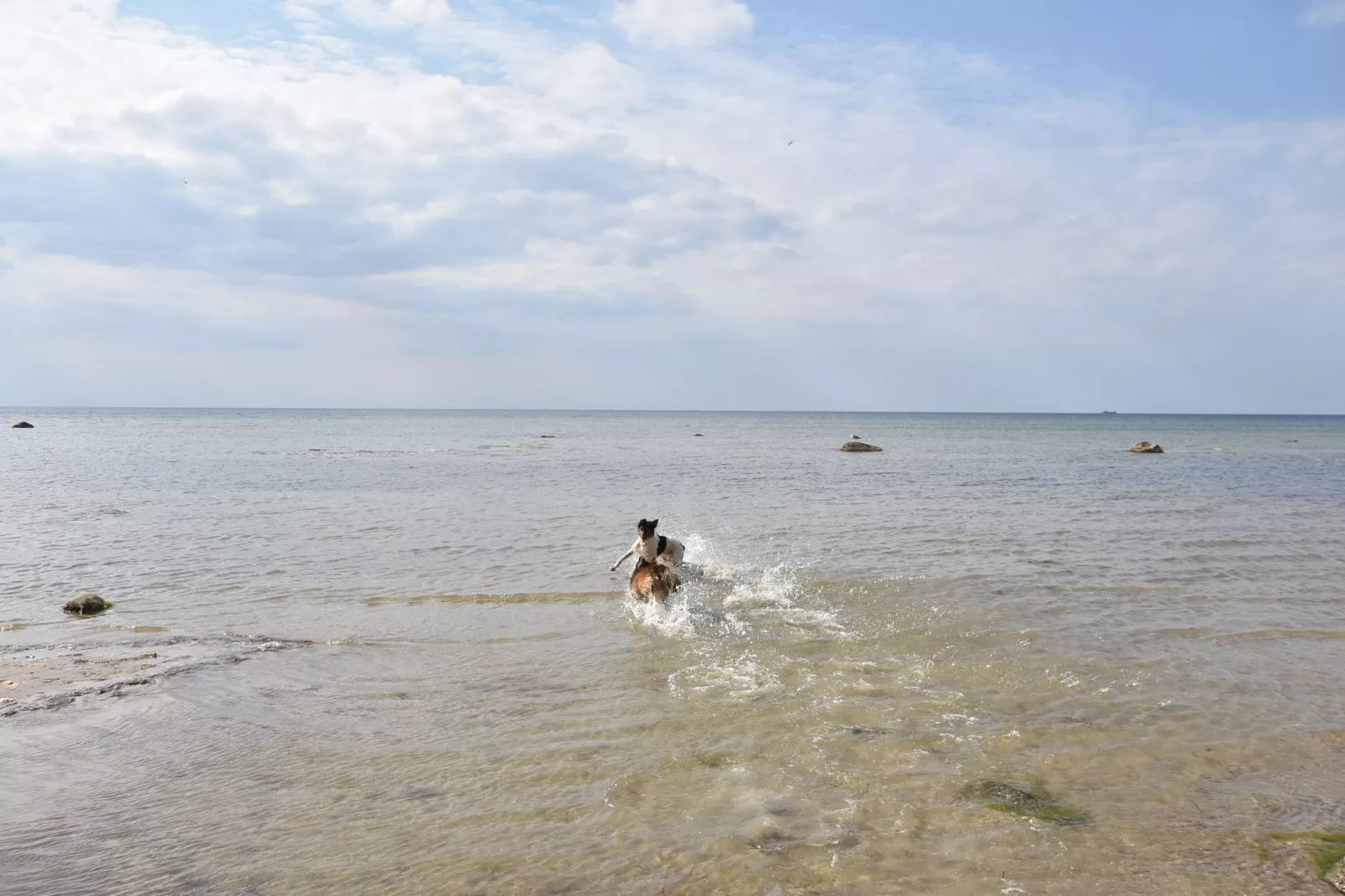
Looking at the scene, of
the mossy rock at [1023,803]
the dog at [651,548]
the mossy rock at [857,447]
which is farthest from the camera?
the mossy rock at [857,447]

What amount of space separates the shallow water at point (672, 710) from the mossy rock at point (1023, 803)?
9cm

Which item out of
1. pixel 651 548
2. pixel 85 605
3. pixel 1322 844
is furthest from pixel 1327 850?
pixel 85 605

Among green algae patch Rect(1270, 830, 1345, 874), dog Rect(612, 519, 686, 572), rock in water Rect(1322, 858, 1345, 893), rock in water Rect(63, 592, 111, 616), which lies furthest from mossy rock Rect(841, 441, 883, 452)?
rock in water Rect(1322, 858, 1345, 893)

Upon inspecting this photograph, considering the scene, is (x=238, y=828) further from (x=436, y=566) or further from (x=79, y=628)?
(x=436, y=566)

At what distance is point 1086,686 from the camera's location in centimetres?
888

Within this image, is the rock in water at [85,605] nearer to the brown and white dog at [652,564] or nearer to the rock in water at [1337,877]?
the brown and white dog at [652,564]

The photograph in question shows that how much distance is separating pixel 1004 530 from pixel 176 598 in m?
18.3

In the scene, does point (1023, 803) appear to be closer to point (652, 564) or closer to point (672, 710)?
point (672, 710)

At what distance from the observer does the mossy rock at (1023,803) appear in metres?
5.87

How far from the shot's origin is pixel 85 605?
12.6 metres

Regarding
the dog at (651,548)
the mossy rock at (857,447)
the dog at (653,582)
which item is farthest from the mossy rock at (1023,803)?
the mossy rock at (857,447)

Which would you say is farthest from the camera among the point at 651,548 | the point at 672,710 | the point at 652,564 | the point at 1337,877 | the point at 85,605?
the point at 651,548

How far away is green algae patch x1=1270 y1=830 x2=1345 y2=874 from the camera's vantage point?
5.25 metres

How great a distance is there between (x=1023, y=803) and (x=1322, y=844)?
1.90 meters
